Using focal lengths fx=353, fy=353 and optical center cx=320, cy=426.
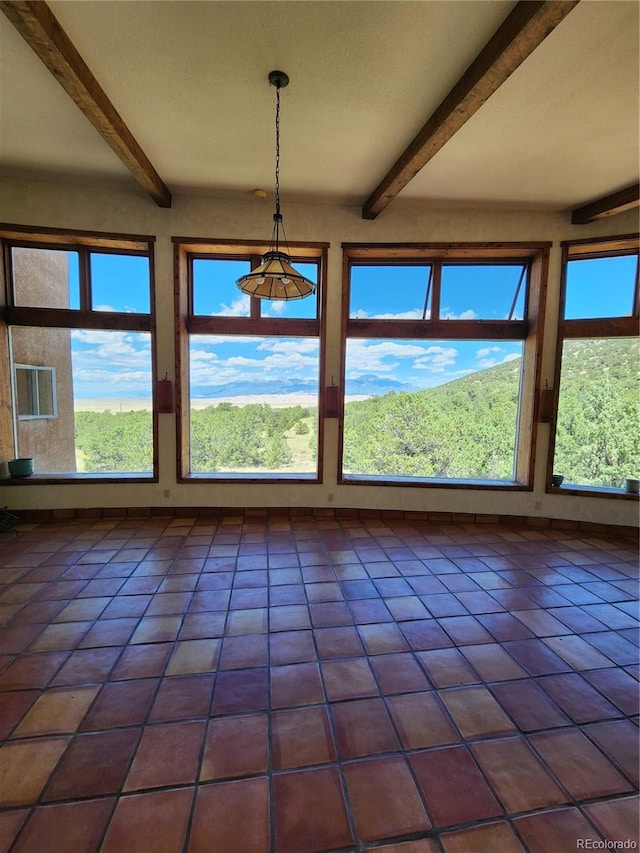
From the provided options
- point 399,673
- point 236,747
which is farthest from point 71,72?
point 399,673

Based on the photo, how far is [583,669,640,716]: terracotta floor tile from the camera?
65.2 inches

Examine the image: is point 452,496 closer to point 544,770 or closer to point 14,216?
point 544,770

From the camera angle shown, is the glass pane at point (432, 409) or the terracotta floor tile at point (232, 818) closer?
the terracotta floor tile at point (232, 818)

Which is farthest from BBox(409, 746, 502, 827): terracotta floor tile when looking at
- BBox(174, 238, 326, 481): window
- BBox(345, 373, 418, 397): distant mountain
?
BBox(345, 373, 418, 397): distant mountain

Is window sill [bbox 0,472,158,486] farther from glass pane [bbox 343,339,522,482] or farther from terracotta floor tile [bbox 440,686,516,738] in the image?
terracotta floor tile [bbox 440,686,516,738]

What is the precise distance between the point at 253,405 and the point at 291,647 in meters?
2.74

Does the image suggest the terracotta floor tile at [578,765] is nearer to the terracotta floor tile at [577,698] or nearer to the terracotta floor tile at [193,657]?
the terracotta floor tile at [577,698]

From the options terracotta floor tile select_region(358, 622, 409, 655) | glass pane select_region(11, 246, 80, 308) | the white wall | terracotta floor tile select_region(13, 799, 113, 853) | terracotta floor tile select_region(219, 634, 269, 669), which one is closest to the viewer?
terracotta floor tile select_region(13, 799, 113, 853)

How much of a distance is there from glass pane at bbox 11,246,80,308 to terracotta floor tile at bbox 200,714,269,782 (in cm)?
415

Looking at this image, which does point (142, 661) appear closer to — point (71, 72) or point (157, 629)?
point (157, 629)

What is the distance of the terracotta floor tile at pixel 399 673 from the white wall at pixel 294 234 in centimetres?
225

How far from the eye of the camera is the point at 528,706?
5.37 ft

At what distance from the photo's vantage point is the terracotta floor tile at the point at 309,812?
44.1 inches

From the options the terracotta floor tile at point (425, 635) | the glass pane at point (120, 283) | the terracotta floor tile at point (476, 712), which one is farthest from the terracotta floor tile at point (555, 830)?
the glass pane at point (120, 283)
